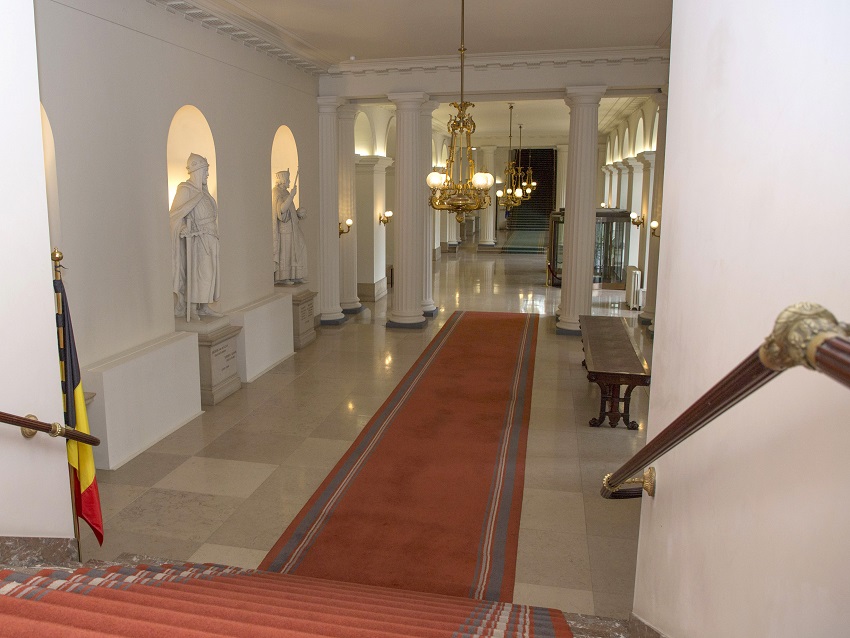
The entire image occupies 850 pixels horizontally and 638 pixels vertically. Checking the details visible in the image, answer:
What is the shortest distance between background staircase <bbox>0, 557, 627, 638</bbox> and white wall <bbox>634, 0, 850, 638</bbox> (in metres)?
0.90

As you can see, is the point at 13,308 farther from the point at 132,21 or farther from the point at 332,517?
the point at 132,21

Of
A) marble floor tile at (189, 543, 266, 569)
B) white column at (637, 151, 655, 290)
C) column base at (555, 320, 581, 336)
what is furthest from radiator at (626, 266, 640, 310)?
marble floor tile at (189, 543, 266, 569)

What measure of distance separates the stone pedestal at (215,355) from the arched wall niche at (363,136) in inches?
320

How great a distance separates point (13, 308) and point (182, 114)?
20.9 feet

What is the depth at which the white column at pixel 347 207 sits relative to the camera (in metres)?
14.1

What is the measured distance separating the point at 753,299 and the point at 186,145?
869 cm

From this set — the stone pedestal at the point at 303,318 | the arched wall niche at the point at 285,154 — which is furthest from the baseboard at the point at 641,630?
the arched wall niche at the point at 285,154

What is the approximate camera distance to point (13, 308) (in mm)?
3484

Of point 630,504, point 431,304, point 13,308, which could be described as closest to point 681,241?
point 13,308

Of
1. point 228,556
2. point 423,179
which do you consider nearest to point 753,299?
point 228,556

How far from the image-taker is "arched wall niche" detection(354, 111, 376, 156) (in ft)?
53.2

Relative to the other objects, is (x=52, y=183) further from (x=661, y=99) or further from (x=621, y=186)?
(x=621, y=186)

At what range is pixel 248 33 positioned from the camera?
380 inches

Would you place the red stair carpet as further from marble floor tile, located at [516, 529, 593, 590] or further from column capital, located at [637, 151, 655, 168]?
column capital, located at [637, 151, 655, 168]
